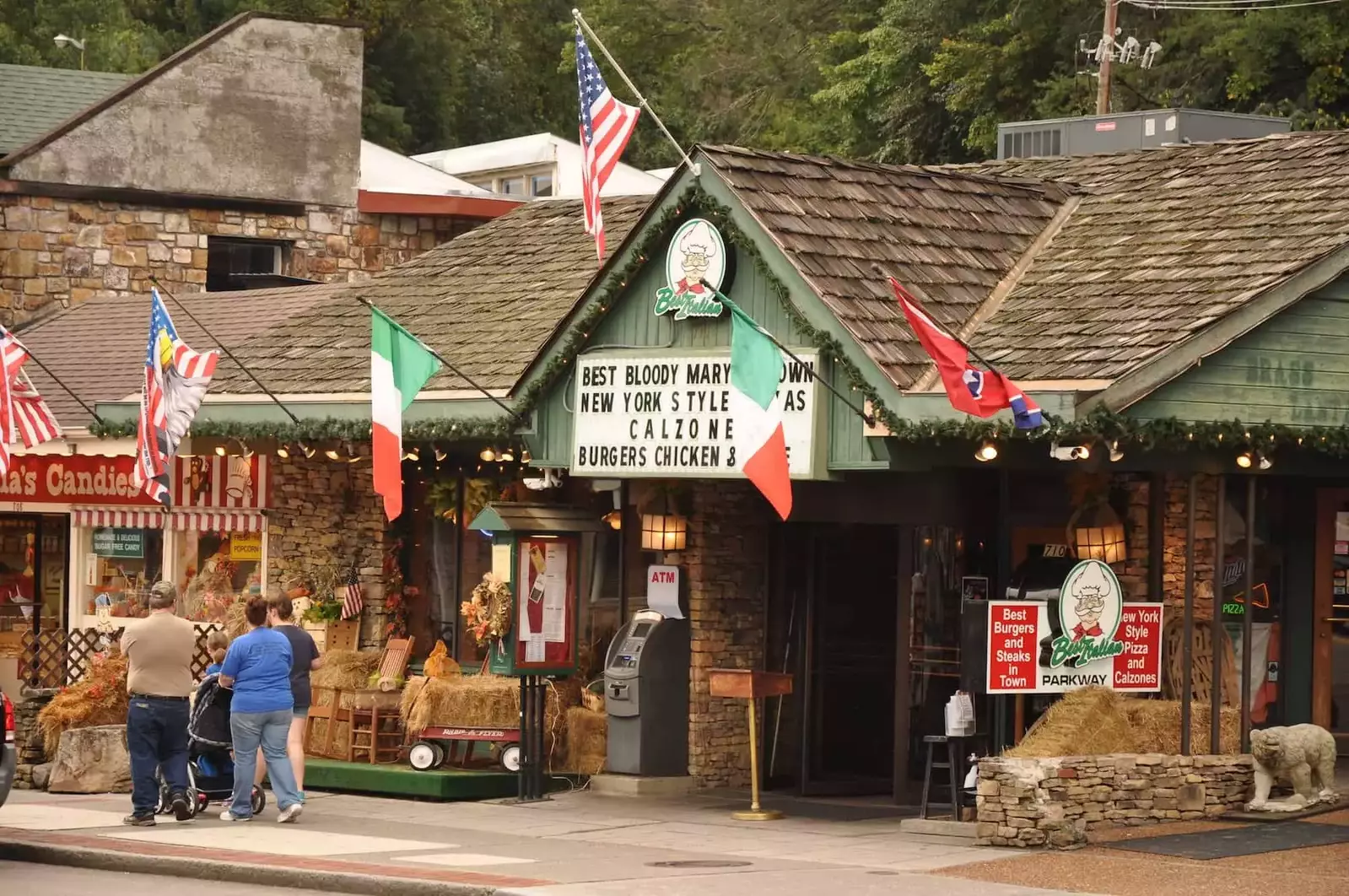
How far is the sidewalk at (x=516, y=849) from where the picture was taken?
13641 mm

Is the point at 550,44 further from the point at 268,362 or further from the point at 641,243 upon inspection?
the point at 641,243

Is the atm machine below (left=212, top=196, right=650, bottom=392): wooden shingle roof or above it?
below

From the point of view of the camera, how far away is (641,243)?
17.6m

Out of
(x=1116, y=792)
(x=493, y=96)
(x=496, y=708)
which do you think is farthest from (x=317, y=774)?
(x=493, y=96)

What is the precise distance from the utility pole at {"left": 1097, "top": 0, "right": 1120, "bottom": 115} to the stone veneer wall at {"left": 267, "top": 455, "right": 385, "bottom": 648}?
15262 mm

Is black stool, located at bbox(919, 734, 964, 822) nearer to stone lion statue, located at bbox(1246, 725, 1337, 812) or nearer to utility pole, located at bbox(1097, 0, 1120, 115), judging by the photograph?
stone lion statue, located at bbox(1246, 725, 1337, 812)

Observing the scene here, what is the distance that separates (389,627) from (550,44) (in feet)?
135

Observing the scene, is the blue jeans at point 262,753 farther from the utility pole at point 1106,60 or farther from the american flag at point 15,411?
the utility pole at point 1106,60

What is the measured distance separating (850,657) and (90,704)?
20.9ft

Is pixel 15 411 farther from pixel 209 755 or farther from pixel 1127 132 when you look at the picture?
pixel 1127 132

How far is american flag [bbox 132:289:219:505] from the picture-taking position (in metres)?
18.9

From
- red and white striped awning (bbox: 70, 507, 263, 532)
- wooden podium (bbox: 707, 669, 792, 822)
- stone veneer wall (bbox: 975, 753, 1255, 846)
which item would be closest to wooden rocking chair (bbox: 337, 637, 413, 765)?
red and white striped awning (bbox: 70, 507, 263, 532)

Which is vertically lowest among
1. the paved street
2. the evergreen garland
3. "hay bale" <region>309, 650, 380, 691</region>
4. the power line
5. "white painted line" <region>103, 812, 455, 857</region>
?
the paved street

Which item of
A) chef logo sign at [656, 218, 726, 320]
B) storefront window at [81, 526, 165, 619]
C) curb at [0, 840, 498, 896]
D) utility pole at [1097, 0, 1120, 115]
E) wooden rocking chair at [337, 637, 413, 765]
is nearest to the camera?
curb at [0, 840, 498, 896]
